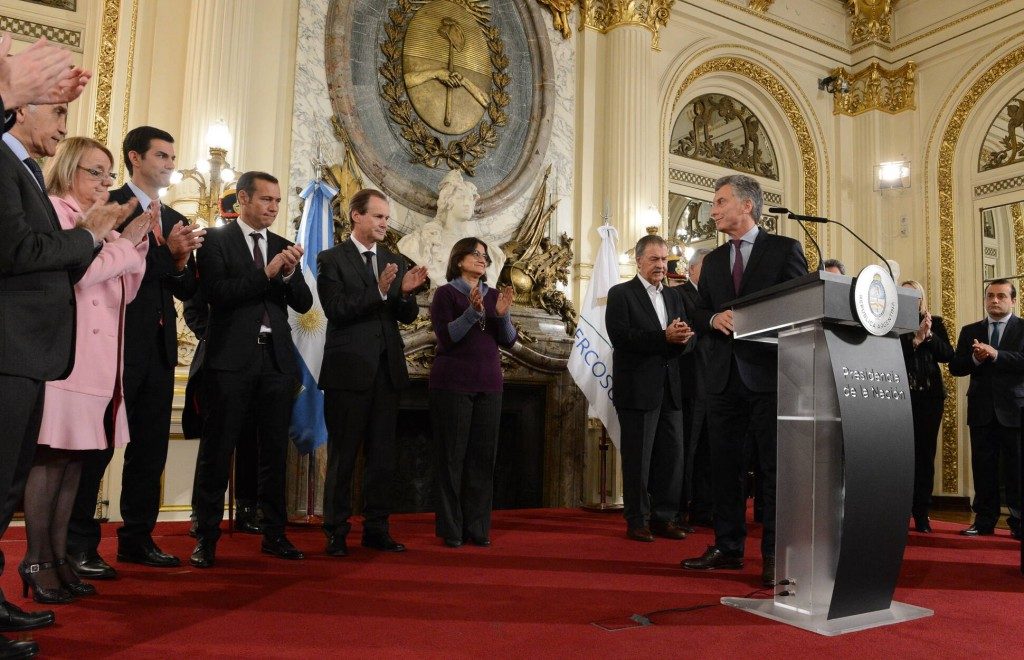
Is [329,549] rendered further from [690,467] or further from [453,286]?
[690,467]

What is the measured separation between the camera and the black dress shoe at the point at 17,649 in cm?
176

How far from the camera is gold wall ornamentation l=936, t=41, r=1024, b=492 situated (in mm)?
7941

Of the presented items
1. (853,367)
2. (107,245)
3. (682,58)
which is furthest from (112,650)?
(682,58)

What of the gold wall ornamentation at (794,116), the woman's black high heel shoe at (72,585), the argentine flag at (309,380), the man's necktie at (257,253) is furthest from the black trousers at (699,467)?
the gold wall ornamentation at (794,116)

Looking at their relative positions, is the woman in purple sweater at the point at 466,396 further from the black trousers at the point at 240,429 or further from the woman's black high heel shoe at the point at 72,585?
the woman's black high heel shoe at the point at 72,585

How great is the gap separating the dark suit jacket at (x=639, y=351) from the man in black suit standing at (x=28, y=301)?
2.66 m

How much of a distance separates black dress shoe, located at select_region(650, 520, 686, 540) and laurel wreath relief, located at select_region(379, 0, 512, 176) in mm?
3199

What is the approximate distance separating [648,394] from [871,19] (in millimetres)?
6748

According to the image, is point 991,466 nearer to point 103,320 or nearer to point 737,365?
point 737,365

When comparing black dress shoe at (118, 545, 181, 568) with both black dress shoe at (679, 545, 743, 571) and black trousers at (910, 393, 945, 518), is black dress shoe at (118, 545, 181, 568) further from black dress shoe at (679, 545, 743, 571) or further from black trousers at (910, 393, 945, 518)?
black trousers at (910, 393, 945, 518)

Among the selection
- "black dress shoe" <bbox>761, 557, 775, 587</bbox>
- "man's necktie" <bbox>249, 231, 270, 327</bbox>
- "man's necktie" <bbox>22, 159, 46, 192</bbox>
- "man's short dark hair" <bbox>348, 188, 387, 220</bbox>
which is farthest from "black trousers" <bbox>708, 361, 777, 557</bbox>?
"man's necktie" <bbox>22, 159, 46, 192</bbox>

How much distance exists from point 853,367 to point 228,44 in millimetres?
4532

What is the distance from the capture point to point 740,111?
8398 millimetres

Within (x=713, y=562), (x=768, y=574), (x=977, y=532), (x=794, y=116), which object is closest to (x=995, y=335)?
(x=977, y=532)
